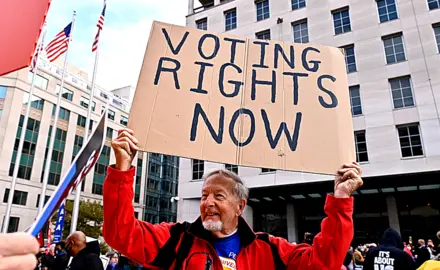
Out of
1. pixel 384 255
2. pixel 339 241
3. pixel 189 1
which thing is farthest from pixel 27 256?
pixel 189 1

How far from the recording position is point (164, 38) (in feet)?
8.67

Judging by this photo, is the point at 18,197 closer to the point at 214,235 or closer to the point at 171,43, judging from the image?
the point at 171,43

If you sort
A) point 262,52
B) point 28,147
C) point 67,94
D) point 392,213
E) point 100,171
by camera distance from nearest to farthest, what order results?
point 262,52
point 392,213
point 28,147
point 67,94
point 100,171

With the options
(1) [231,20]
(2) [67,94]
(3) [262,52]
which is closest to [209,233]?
(3) [262,52]

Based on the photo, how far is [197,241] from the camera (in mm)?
2195

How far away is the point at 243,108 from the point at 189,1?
89.2 ft

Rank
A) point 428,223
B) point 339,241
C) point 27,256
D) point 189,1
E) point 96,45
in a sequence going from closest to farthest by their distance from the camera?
1. point 27,256
2. point 339,241
3. point 96,45
4. point 428,223
5. point 189,1

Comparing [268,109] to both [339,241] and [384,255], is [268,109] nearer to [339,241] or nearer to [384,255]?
[339,241]

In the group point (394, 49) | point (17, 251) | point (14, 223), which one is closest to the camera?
point (17, 251)

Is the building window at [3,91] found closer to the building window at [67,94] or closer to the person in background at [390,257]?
the building window at [67,94]

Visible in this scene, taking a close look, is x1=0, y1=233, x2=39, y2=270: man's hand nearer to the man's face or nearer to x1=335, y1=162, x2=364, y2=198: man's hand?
the man's face

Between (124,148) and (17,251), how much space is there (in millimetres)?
1299

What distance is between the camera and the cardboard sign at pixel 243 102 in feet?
7.59

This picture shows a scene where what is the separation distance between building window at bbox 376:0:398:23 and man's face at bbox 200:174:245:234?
2091 centimetres
